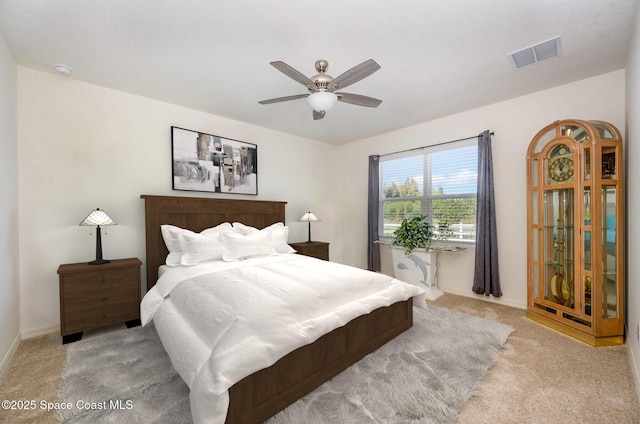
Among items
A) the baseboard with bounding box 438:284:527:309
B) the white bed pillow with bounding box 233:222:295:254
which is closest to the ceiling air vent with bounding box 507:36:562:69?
the baseboard with bounding box 438:284:527:309

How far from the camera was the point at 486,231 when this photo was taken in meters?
3.51

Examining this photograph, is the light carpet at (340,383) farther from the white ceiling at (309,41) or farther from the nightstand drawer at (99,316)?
the white ceiling at (309,41)

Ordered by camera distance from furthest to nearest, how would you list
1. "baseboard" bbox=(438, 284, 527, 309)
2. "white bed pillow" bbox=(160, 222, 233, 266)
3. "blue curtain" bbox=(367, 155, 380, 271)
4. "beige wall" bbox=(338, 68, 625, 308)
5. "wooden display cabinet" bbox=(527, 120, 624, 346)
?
1. "blue curtain" bbox=(367, 155, 380, 271)
2. "baseboard" bbox=(438, 284, 527, 309)
3. "white bed pillow" bbox=(160, 222, 233, 266)
4. "beige wall" bbox=(338, 68, 625, 308)
5. "wooden display cabinet" bbox=(527, 120, 624, 346)

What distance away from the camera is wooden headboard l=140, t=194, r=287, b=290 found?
3168 mm

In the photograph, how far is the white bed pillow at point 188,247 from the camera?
297 cm

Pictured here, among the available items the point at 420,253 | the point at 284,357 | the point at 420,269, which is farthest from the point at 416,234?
the point at 284,357

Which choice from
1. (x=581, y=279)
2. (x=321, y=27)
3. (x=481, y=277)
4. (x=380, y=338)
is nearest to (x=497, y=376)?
(x=380, y=338)

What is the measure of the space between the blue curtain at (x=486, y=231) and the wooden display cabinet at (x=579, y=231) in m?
0.52

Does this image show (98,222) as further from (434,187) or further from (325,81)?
(434,187)

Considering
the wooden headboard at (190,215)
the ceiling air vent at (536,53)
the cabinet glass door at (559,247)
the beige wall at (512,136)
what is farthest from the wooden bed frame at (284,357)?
the ceiling air vent at (536,53)

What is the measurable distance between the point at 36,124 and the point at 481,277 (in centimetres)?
527

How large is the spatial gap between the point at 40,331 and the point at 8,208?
129 cm

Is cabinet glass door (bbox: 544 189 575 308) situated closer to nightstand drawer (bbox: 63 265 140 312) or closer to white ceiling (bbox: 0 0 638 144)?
→ white ceiling (bbox: 0 0 638 144)

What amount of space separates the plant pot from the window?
1.69ft
